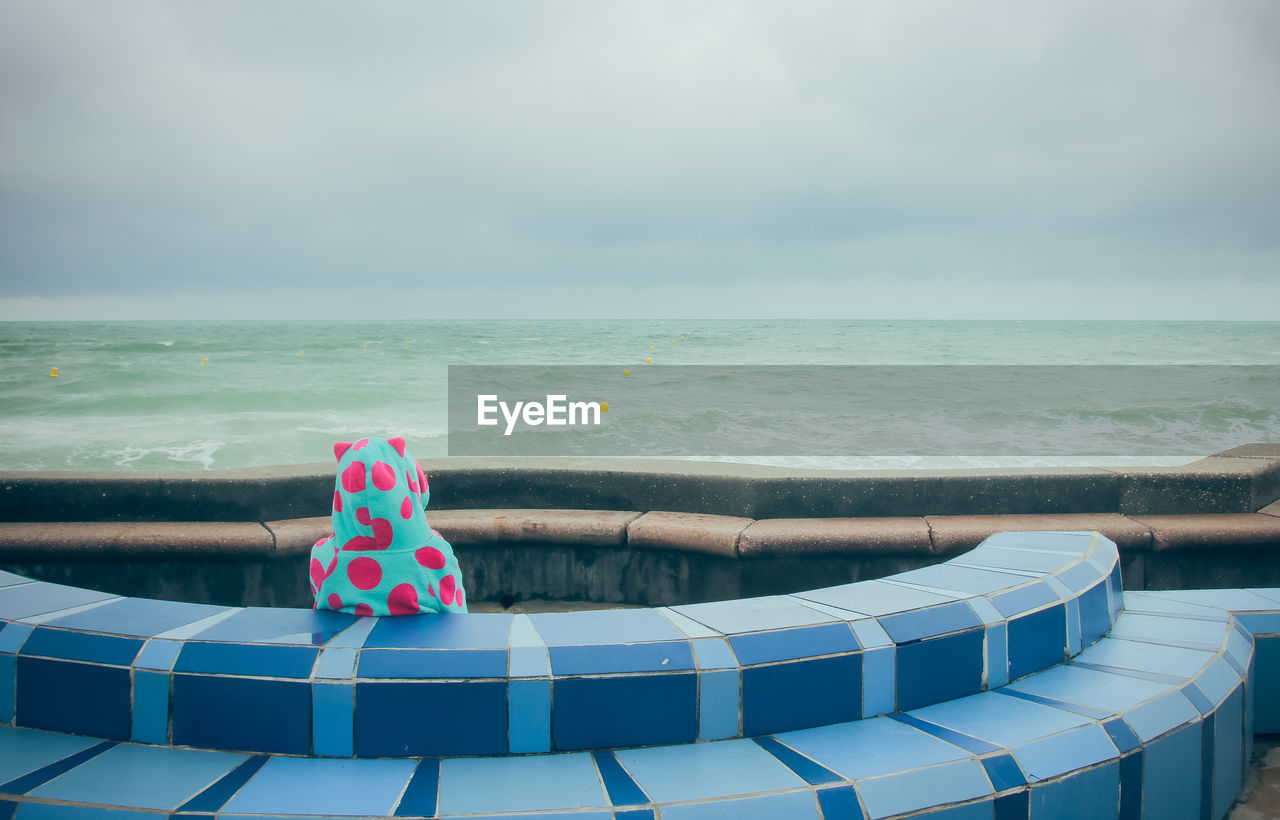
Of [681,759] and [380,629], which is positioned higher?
[380,629]

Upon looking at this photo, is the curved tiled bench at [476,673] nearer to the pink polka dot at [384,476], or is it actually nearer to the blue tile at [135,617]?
the blue tile at [135,617]

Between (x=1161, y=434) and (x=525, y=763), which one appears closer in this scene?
(x=525, y=763)

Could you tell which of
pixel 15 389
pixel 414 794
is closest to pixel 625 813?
pixel 414 794

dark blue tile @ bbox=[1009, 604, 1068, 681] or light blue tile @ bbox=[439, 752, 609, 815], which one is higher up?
dark blue tile @ bbox=[1009, 604, 1068, 681]

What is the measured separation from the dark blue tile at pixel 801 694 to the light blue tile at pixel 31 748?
41.0 inches

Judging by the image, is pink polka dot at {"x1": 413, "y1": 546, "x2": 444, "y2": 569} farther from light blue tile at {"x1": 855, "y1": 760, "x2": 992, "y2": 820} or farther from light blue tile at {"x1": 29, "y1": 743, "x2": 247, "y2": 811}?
light blue tile at {"x1": 855, "y1": 760, "x2": 992, "y2": 820}

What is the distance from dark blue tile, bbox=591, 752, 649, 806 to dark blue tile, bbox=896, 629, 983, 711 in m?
0.50

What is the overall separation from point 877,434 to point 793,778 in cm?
1176

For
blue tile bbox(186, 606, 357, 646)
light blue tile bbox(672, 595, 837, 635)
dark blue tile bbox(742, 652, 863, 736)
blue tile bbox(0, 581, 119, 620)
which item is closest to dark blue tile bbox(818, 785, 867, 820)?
dark blue tile bbox(742, 652, 863, 736)

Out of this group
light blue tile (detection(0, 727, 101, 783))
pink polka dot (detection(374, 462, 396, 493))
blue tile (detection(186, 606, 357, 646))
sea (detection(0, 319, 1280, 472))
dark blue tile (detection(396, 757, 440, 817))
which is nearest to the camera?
dark blue tile (detection(396, 757, 440, 817))

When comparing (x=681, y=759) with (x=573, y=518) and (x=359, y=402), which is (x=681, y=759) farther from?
(x=359, y=402)

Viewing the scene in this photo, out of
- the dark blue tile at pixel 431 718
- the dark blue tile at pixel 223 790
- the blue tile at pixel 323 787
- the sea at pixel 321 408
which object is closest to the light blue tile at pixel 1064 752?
the dark blue tile at pixel 431 718

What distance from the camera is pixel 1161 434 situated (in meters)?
12.1

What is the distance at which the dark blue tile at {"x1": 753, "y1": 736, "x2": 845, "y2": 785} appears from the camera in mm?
1135
